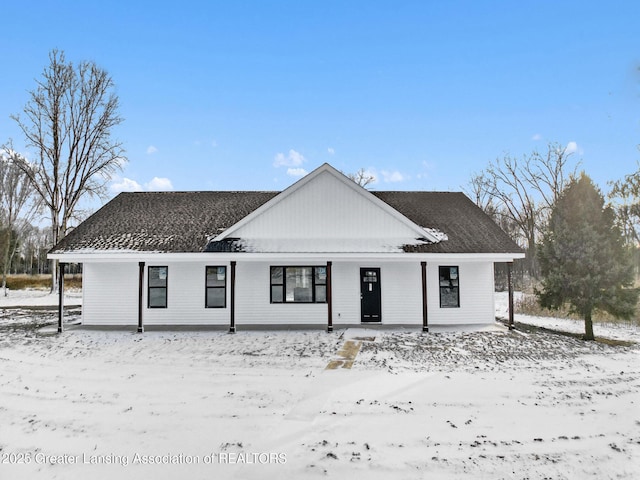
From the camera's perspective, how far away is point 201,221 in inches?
592

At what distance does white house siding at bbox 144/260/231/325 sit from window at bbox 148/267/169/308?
0.17 meters

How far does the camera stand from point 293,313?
1361 centimetres

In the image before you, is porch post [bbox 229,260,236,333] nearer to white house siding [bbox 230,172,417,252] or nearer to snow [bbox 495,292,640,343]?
white house siding [bbox 230,172,417,252]

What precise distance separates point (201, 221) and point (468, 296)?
10531 mm

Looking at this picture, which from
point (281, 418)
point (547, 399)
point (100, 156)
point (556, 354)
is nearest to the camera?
point (281, 418)

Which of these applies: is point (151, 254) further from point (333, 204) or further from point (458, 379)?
point (458, 379)

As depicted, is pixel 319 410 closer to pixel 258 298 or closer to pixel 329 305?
pixel 329 305

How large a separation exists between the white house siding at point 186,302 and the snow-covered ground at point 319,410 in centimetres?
262

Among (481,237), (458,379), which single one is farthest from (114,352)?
(481,237)

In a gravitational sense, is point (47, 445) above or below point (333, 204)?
below

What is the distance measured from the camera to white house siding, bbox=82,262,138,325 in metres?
13.6

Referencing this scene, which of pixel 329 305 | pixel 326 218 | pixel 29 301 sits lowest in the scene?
pixel 29 301

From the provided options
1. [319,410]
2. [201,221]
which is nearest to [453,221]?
A: [201,221]

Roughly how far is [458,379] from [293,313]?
693cm
